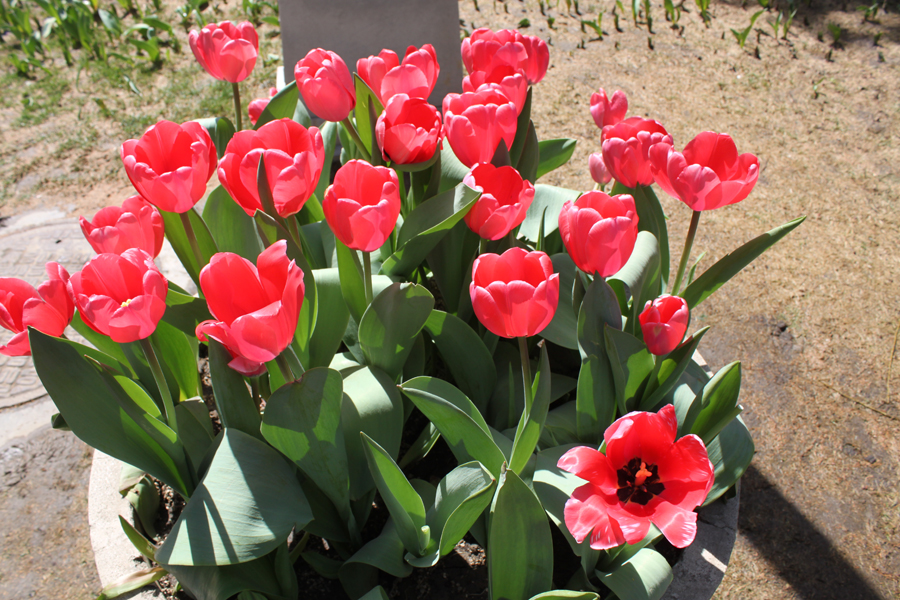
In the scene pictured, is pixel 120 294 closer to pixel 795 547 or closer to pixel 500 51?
pixel 500 51

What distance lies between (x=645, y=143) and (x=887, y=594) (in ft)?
4.99

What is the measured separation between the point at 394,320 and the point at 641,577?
60 cm

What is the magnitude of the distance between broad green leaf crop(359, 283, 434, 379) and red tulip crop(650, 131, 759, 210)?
49 cm

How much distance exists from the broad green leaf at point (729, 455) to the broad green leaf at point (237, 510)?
740 mm

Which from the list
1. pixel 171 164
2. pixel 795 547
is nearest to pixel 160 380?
pixel 171 164

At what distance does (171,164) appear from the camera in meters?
1.13

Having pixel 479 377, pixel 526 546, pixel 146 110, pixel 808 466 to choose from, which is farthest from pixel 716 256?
pixel 146 110

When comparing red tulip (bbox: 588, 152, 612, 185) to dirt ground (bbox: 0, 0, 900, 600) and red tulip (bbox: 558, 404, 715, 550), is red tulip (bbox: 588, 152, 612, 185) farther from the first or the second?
dirt ground (bbox: 0, 0, 900, 600)

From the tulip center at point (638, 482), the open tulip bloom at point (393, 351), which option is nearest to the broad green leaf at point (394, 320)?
the open tulip bloom at point (393, 351)

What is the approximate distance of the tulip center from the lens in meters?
0.90

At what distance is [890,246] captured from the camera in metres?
2.85

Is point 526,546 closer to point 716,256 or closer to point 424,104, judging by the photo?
point 424,104

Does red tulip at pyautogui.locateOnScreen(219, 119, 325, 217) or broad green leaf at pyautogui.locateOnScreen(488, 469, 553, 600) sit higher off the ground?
red tulip at pyautogui.locateOnScreen(219, 119, 325, 217)

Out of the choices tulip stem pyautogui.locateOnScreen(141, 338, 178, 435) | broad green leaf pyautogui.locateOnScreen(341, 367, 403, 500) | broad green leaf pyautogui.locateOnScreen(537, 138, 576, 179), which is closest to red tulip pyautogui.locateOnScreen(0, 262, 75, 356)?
tulip stem pyautogui.locateOnScreen(141, 338, 178, 435)
